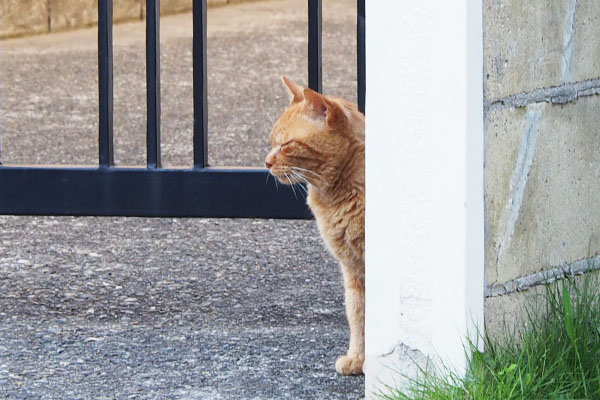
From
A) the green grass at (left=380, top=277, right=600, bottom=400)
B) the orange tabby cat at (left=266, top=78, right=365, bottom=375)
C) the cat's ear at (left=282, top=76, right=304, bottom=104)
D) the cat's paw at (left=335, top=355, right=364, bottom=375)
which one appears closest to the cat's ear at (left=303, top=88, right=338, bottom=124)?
the orange tabby cat at (left=266, top=78, right=365, bottom=375)

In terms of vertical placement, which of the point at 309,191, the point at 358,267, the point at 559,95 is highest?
the point at 559,95

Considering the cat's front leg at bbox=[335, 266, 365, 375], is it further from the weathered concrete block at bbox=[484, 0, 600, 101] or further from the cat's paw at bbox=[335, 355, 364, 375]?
the weathered concrete block at bbox=[484, 0, 600, 101]

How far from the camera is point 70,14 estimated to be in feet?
27.8

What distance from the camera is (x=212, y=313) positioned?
304cm

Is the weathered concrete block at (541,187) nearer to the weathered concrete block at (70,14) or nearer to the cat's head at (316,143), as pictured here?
the cat's head at (316,143)

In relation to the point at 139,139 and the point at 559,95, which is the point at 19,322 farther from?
the point at 139,139

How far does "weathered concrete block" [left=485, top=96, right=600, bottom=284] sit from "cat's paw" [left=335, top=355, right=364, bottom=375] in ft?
1.77

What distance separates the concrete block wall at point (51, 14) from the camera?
834 centimetres

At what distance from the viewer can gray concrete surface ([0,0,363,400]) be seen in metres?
2.52

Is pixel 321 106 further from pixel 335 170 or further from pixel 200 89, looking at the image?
pixel 200 89

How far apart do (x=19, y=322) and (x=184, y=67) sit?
14.6 ft

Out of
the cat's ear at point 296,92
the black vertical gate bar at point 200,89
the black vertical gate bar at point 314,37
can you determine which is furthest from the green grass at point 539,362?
the black vertical gate bar at point 200,89

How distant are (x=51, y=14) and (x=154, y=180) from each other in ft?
19.2

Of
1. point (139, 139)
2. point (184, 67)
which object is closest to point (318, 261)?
point (139, 139)
